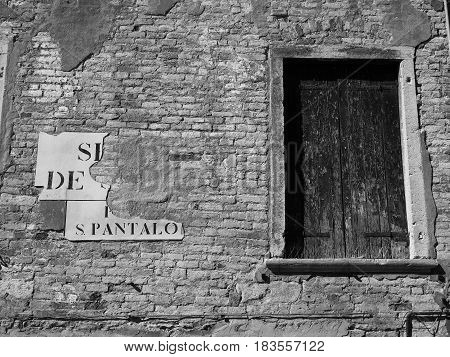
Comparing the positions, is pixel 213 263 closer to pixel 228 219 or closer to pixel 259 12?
pixel 228 219

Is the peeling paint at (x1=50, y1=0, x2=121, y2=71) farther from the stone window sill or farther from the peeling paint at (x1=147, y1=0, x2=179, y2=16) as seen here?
the stone window sill

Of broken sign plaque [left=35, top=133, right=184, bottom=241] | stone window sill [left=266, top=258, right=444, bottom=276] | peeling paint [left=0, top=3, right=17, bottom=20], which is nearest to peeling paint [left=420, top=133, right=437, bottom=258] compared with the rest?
stone window sill [left=266, top=258, right=444, bottom=276]

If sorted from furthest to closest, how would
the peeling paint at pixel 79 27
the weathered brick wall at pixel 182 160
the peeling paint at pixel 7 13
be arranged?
the peeling paint at pixel 7 13
the peeling paint at pixel 79 27
the weathered brick wall at pixel 182 160

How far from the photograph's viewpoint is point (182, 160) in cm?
570

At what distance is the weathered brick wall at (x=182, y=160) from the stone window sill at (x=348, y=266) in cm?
8

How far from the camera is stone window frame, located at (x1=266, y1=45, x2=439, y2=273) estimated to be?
536cm

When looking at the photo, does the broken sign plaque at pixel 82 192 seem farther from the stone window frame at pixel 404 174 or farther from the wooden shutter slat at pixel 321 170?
the wooden shutter slat at pixel 321 170

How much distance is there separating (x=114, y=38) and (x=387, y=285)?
3283 millimetres

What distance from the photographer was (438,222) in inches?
219

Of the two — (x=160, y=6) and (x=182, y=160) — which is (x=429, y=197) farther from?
(x=160, y=6)

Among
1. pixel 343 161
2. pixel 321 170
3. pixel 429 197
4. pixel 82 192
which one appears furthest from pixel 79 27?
pixel 429 197

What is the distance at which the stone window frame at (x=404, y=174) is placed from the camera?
5.36m

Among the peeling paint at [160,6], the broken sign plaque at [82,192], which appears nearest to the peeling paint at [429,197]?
the broken sign plaque at [82,192]

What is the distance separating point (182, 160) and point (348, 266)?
167 cm
